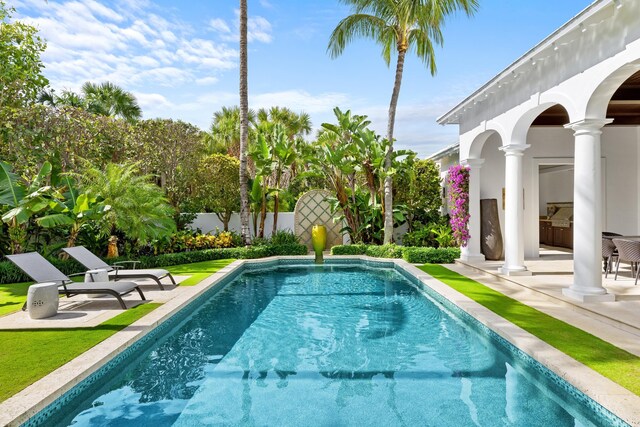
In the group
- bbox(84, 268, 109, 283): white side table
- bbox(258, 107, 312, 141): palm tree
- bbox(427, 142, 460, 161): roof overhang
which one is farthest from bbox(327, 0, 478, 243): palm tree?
bbox(258, 107, 312, 141): palm tree

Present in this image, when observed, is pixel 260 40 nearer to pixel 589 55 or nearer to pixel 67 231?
pixel 67 231

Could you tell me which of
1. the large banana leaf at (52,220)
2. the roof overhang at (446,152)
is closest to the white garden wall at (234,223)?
the roof overhang at (446,152)

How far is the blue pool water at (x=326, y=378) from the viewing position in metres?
4.32

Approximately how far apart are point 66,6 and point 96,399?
12.3 m

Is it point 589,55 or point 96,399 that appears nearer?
point 96,399

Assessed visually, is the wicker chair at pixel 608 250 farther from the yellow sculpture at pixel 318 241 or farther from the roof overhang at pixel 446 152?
the yellow sculpture at pixel 318 241

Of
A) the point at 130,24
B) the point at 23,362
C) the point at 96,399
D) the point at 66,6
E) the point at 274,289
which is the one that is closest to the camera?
the point at 96,399

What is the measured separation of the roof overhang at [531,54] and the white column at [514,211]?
163 cm

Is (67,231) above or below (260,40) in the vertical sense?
below

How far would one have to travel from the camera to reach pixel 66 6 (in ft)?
41.0

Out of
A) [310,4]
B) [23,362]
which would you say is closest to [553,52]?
[23,362]

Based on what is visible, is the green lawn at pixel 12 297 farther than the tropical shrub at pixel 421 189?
No

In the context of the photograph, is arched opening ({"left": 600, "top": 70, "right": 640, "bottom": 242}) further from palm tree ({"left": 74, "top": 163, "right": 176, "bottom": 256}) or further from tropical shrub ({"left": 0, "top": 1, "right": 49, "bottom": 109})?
tropical shrub ({"left": 0, "top": 1, "right": 49, "bottom": 109})

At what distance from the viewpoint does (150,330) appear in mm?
6617
